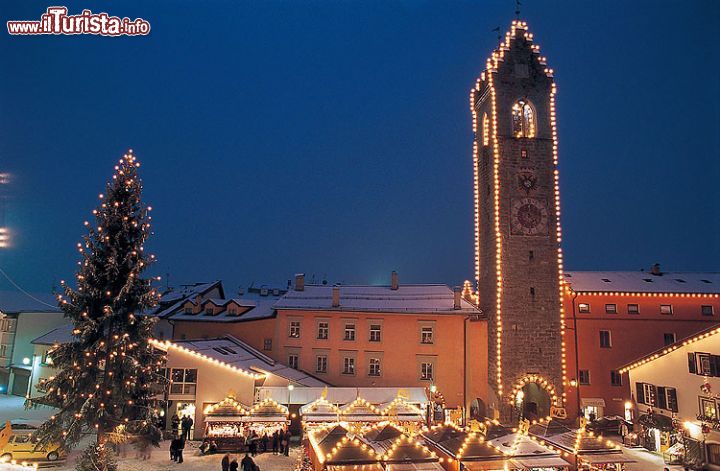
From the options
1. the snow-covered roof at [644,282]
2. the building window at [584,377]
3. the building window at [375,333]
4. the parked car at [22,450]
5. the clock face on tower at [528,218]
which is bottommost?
the parked car at [22,450]

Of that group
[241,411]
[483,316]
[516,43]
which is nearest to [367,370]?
[483,316]

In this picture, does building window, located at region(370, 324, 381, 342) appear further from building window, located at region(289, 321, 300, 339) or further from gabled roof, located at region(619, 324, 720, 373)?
gabled roof, located at region(619, 324, 720, 373)

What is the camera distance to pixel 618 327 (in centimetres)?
3203

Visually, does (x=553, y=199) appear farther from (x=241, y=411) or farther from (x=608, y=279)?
(x=241, y=411)

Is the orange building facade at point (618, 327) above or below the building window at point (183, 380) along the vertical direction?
above

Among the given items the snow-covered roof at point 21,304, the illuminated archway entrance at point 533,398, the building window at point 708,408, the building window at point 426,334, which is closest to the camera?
→ the building window at point 708,408

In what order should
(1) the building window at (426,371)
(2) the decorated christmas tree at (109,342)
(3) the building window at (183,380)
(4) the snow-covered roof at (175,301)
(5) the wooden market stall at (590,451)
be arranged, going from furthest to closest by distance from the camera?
(4) the snow-covered roof at (175,301) < (1) the building window at (426,371) < (3) the building window at (183,380) < (5) the wooden market stall at (590,451) < (2) the decorated christmas tree at (109,342)

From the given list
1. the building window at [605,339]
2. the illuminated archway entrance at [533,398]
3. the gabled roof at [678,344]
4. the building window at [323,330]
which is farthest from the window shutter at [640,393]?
the building window at [323,330]

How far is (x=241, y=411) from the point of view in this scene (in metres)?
21.7

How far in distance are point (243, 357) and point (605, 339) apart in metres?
23.0

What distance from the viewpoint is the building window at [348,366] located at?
31.0 metres

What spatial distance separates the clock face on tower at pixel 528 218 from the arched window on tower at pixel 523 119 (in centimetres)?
445

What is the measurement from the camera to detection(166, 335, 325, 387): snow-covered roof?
2514 centimetres

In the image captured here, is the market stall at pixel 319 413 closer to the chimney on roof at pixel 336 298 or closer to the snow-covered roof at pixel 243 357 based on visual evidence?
the snow-covered roof at pixel 243 357
